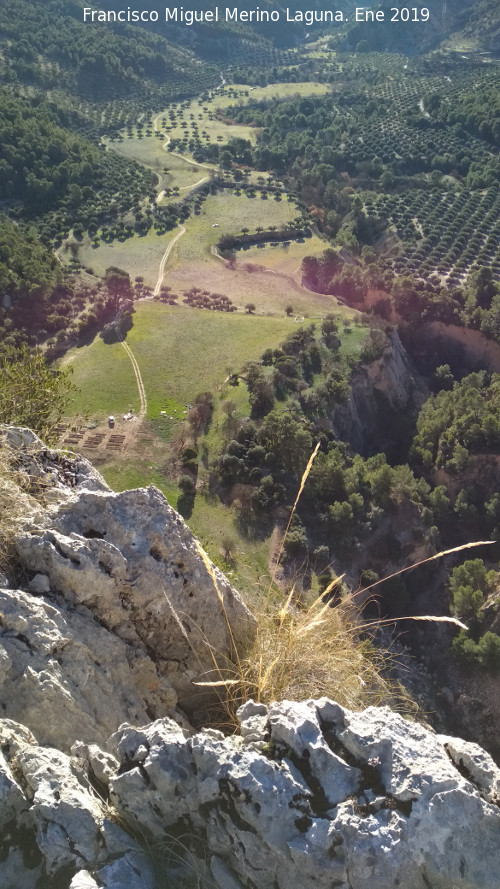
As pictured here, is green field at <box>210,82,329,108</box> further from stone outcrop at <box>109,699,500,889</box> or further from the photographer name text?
stone outcrop at <box>109,699,500,889</box>

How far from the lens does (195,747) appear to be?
6.70 meters

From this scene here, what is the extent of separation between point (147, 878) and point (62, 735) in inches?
86.8

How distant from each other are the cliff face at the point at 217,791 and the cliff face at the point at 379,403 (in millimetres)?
39469

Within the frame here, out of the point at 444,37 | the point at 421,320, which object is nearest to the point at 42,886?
the point at 421,320

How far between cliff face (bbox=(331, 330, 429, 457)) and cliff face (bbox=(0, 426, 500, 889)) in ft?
129

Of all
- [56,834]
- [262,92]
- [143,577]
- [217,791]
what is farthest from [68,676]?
[262,92]

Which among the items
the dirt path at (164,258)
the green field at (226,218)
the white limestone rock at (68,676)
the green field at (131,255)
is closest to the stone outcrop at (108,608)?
the white limestone rock at (68,676)

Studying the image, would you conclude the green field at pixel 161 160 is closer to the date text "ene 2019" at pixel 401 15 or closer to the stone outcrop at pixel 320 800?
the stone outcrop at pixel 320 800

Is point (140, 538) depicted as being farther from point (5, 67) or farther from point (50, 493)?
point (5, 67)

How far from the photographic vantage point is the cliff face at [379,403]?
4806 centimetres

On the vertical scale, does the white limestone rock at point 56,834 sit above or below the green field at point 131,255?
above

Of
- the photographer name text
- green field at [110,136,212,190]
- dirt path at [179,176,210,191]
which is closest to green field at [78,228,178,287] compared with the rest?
dirt path at [179,176,210,191]

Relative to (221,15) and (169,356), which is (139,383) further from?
(221,15)

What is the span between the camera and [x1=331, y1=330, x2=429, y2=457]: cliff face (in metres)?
48.1
